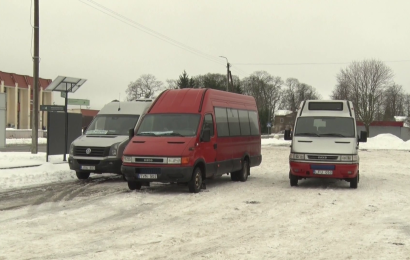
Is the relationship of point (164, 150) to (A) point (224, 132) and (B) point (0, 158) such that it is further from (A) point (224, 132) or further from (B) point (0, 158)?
(B) point (0, 158)

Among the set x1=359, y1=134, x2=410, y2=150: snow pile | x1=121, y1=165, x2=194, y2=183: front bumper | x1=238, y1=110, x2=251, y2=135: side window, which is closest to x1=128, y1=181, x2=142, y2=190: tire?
x1=121, y1=165, x2=194, y2=183: front bumper

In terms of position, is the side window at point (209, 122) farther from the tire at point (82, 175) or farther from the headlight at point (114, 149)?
the tire at point (82, 175)

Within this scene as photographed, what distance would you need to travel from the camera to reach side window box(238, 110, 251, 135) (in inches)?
633

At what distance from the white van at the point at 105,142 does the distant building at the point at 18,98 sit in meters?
56.5

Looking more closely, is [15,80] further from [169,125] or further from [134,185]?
[169,125]

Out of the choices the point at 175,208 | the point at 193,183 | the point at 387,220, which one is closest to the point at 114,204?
the point at 175,208

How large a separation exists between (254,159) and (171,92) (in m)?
4.37

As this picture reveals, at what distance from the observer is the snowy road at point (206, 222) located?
268 inches

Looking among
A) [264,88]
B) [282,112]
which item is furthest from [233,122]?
[282,112]

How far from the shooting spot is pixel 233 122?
1534 centimetres

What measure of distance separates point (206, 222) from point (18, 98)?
238 feet

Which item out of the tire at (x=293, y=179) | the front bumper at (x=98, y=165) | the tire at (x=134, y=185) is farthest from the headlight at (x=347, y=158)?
the front bumper at (x=98, y=165)

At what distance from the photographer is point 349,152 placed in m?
13.6

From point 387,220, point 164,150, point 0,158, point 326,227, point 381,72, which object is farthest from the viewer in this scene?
point 381,72
